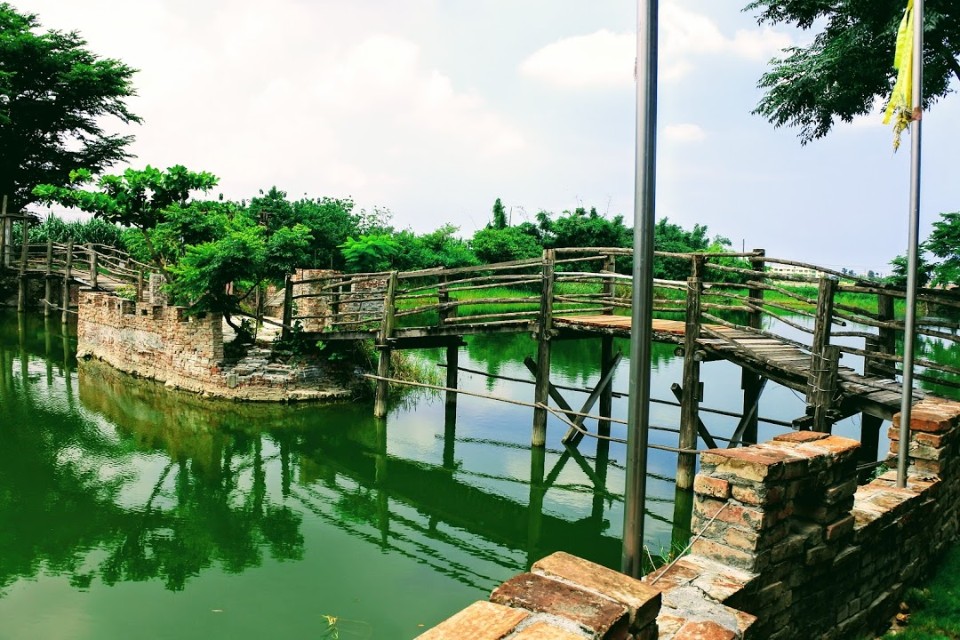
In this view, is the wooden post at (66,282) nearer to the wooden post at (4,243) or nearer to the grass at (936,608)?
the wooden post at (4,243)

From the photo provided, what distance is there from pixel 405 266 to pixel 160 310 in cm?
1299

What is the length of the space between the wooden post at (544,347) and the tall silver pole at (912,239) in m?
5.14

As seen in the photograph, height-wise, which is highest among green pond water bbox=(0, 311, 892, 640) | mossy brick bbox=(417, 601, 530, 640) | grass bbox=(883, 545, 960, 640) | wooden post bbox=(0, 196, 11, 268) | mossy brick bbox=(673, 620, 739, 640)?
wooden post bbox=(0, 196, 11, 268)

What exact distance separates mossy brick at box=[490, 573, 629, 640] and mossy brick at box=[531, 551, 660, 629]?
0.13ft

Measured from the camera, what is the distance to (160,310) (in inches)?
549

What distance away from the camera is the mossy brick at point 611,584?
7.95 ft

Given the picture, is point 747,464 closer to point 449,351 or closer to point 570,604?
point 570,604

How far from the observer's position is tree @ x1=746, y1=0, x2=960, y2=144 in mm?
9477

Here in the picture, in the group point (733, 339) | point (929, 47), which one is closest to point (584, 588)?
point (733, 339)

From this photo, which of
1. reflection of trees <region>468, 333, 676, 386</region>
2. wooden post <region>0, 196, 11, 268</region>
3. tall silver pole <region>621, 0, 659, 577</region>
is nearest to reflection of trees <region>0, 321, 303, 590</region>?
tall silver pole <region>621, 0, 659, 577</region>

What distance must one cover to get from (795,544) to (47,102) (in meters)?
32.9

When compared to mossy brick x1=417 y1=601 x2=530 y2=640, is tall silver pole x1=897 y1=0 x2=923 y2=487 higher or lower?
higher

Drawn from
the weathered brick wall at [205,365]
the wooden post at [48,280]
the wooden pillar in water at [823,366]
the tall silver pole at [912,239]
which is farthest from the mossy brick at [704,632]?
the wooden post at [48,280]

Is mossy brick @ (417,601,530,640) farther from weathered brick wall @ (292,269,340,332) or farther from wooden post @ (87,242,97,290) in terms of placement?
wooden post @ (87,242,97,290)
